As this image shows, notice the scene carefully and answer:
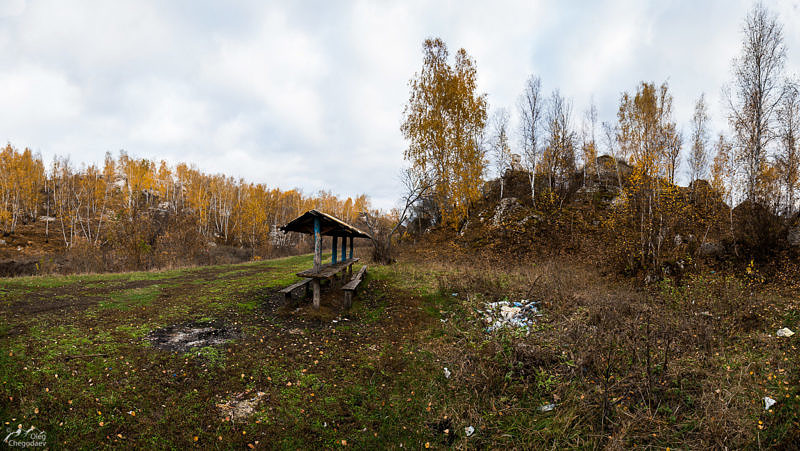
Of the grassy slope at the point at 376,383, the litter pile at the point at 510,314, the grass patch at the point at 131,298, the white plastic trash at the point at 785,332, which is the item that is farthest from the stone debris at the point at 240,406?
the white plastic trash at the point at 785,332

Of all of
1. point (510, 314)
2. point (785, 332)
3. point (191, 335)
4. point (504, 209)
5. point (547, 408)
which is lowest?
point (547, 408)

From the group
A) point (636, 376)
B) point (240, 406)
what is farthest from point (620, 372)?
point (240, 406)

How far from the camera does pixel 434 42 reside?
657 inches

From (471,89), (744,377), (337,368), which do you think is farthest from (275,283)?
(471,89)

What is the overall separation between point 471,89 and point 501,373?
16651mm

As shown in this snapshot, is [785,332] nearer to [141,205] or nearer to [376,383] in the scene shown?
[376,383]

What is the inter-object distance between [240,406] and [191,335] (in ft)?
8.15

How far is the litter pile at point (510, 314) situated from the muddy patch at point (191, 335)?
4.61 meters

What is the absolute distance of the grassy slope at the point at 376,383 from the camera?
286cm

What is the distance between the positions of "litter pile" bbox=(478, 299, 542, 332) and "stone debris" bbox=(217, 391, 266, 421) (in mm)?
3720

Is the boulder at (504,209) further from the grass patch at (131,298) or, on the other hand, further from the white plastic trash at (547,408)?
the grass patch at (131,298)

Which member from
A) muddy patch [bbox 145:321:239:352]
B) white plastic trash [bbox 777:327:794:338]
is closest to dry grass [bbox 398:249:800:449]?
white plastic trash [bbox 777:327:794:338]

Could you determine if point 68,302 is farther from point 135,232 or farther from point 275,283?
point 135,232

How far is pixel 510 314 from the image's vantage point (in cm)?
600
